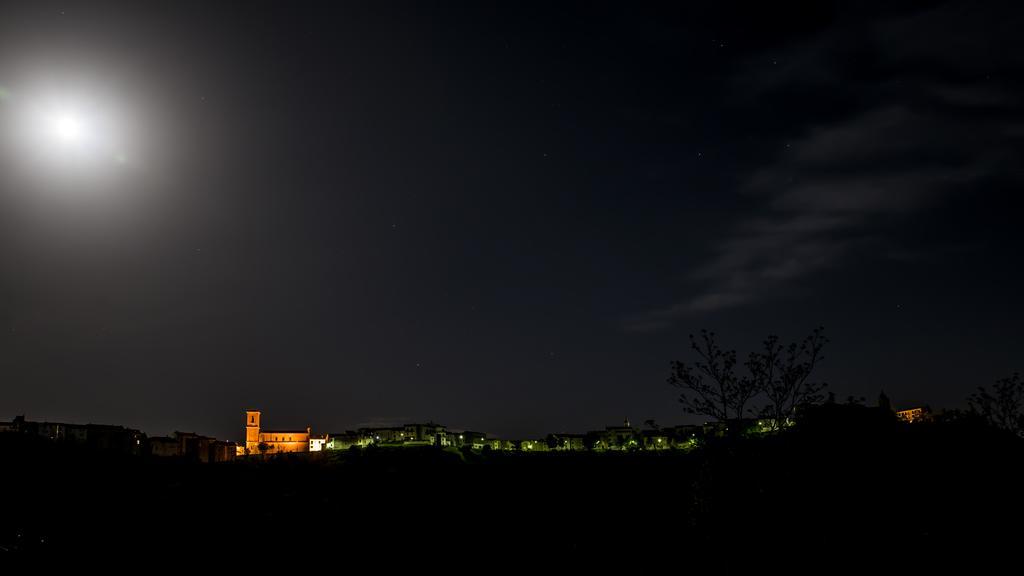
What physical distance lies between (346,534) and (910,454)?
39.9m

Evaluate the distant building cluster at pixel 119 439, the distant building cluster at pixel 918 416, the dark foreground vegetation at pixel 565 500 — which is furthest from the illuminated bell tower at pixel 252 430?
the distant building cluster at pixel 918 416

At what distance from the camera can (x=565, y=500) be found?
64.6 meters

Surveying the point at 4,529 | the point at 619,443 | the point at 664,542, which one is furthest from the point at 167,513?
the point at 619,443

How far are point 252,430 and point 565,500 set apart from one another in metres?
135

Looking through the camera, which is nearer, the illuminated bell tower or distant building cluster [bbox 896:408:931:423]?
distant building cluster [bbox 896:408:931:423]

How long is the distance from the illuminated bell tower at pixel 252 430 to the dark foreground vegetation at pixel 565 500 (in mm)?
81698

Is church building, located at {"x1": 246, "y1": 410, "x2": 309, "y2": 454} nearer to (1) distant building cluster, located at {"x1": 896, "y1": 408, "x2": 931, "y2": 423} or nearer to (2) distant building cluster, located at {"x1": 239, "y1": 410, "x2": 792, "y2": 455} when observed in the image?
(2) distant building cluster, located at {"x1": 239, "y1": 410, "x2": 792, "y2": 455}

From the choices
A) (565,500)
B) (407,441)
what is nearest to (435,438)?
(407,441)

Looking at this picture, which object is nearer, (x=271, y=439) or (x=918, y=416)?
(x=918, y=416)

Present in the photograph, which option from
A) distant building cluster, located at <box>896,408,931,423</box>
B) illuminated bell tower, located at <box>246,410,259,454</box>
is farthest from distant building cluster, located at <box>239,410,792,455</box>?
distant building cluster, located at <box>896,408,931,423</box>

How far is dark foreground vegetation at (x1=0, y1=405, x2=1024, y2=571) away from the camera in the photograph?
22.4m

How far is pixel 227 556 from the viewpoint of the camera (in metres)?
42.9

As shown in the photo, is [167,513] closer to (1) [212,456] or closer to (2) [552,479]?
(2) [552,479]

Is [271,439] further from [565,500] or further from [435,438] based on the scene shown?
[565,500]
